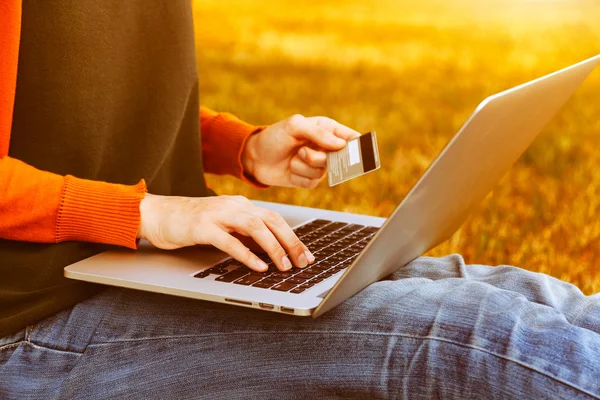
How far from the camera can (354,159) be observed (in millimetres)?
1042

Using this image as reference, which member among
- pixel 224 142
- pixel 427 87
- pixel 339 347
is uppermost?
pixel 427 87

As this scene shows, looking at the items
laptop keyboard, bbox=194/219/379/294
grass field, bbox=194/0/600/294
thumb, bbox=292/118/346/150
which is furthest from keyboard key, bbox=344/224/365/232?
grass field, bbox=194/0/600/294

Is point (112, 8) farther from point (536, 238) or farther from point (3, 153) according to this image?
point (536, 238)

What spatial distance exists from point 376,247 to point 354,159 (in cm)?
28

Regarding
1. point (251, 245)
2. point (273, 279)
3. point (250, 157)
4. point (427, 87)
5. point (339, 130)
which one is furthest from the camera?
point (427, 87)

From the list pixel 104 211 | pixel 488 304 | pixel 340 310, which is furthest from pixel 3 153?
pixel 488 304

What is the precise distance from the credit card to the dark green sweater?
26 cm

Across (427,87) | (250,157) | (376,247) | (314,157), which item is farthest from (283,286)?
(427,87)

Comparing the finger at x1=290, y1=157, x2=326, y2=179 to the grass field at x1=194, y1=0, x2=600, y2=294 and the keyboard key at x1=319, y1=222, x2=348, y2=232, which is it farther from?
the grass field at x1=194, y1=0, x2=600, y2=294

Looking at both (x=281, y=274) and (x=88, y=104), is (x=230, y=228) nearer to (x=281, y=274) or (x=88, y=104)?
(x=281, y=274)

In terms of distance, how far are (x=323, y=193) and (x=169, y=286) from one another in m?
1.38

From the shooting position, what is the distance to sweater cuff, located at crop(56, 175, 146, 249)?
959 millimetres

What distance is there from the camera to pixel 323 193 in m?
2.21

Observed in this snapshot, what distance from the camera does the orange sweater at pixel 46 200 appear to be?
3.03 feet
